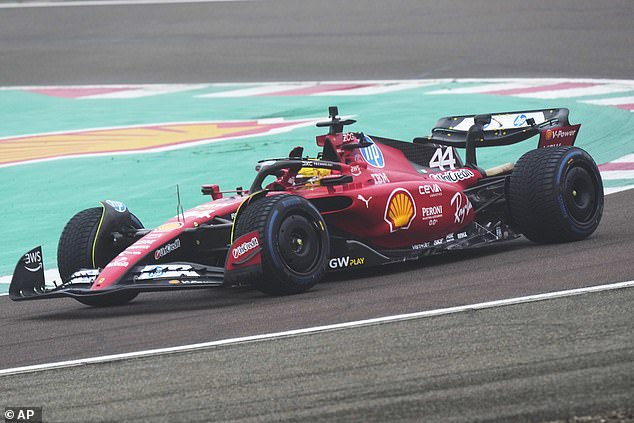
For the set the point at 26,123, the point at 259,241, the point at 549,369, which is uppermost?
the point at 26,123

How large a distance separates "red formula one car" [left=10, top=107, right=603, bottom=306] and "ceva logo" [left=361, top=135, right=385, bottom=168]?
1 cm

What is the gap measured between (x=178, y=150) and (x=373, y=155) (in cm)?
599

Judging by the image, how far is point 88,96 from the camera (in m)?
21.0

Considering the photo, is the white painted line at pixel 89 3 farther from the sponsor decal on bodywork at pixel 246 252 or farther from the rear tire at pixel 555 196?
the sponsor decal on bodywork at pixel 246 252

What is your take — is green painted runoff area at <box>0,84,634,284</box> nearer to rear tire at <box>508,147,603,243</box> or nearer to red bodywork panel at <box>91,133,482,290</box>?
red bodywork panel at <box>91,133,482,290</box>

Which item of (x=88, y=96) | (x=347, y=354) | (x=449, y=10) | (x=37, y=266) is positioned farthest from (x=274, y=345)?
(x=449, y=10)

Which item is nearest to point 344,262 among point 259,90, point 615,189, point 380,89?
point 615,189

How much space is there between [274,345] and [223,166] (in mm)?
7756

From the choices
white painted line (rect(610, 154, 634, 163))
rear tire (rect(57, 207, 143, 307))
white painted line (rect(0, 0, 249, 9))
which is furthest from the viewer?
white painted line (rect(0, 0, 249, 9))

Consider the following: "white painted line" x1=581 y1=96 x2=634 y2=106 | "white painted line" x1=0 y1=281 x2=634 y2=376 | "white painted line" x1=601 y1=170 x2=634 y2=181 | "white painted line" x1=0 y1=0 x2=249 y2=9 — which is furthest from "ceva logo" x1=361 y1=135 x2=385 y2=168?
"white painted line" x1=0 y1=0 x2=249 y2=9

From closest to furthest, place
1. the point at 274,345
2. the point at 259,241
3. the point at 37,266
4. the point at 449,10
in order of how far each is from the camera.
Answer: the point at 274,345, the point at 259,241, the point at 37,266, the point at 449,10

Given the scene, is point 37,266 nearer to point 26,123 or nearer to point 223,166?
point 223,166

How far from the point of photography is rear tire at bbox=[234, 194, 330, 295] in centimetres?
905

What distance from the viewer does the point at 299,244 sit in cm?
934
